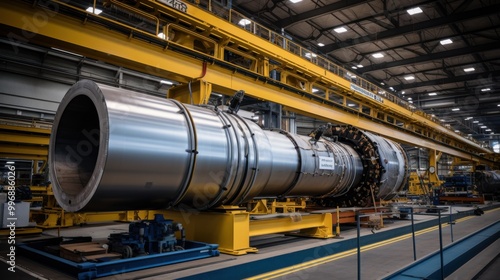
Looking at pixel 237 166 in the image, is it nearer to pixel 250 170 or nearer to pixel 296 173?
pixel 250 170

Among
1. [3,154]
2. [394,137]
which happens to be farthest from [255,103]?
[3,154]

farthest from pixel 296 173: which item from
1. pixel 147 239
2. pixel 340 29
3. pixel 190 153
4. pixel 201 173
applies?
pixel 340 29

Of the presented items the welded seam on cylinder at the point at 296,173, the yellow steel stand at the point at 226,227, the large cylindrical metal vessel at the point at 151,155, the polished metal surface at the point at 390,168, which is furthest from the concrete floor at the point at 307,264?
the polished metal surface at the point at 390,168

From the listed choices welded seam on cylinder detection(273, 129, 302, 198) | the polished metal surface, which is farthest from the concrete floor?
the polished metal surface

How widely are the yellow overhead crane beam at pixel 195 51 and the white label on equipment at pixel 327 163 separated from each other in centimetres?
259

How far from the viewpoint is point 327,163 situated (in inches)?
214

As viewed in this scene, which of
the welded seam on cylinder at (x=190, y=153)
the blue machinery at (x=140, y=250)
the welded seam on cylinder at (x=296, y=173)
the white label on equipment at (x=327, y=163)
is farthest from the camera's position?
the white label on equipment at (x=327, y=163)

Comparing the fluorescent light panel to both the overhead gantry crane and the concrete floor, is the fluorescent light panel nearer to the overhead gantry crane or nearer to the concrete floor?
the overhead gantry crane

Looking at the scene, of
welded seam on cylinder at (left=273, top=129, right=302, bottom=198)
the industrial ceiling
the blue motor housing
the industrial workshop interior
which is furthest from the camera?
the industrial ceiling

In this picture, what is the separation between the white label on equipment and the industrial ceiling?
34.1 ft

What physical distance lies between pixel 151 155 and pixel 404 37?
18.1m

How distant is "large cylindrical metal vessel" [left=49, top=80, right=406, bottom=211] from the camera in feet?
8.77

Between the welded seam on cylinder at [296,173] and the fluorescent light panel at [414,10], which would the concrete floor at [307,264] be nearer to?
the welded seam on cylinder at [296,173]

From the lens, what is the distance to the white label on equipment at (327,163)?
17.3 ft
